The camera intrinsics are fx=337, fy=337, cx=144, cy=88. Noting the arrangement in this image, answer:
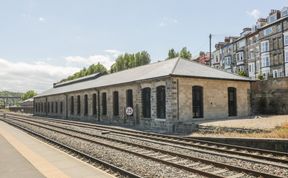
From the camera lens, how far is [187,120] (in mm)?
21953

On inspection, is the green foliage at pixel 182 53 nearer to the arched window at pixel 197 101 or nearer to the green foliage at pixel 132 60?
the green foliage at pixel 132 60

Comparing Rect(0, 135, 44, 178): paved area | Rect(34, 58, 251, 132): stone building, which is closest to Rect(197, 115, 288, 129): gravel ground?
Rect(34, 58, 251, 132): stone building

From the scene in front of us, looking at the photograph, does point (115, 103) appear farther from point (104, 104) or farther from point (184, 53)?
point (184, 53)

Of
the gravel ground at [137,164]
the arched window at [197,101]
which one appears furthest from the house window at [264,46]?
the gravel ground at [137,164]

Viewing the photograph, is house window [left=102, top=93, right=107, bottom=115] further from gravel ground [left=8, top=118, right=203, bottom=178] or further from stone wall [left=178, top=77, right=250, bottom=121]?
gravel ground [left=8, top=118, right=203, bottom=178]

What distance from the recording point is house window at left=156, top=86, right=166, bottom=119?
2259 centimetres

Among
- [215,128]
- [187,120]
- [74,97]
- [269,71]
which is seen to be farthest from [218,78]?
[269,71]

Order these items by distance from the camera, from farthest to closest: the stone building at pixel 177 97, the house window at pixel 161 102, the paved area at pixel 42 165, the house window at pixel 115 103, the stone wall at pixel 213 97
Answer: the house window at pixel 115 103
the house window at pixel 161 102
the stone wall at pixel 213 97
the stone building at pixel 177 97
the paved area at pixel 42 165

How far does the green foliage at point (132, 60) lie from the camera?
70.8 meters

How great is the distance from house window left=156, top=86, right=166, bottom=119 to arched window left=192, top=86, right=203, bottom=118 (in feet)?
6.47

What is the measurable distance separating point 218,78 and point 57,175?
666 inches

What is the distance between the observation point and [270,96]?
2611 cm

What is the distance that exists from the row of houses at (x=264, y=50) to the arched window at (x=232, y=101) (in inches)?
685

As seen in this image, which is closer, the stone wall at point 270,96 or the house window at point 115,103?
the stone wall at point 270,96
